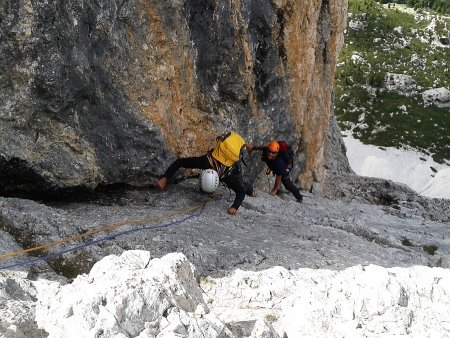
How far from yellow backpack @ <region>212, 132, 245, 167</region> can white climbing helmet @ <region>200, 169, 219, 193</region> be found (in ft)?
1.62

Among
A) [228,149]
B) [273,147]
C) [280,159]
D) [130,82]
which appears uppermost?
[130,82]

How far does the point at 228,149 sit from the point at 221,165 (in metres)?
0.59

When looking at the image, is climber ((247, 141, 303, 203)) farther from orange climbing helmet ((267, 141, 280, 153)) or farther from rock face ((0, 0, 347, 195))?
rock face ((0, 0, 347, 195))

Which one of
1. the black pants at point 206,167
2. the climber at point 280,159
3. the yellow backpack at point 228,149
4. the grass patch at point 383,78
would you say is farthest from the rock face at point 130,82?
the grass patch at point 383,78

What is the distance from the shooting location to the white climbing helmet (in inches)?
523

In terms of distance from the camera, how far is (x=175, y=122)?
563 inches

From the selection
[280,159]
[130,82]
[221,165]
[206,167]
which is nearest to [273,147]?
[280,159]

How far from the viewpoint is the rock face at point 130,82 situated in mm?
10273

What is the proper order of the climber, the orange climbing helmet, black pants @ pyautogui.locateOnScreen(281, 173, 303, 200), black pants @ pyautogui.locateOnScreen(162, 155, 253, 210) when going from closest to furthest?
black pants @ pyautogui.locateOnScreen(162, 155, 253, 210) < the orange climbing helmet < the climber < black pants @ pyautogui.locateOnScreen(281, 173, 303, 200)

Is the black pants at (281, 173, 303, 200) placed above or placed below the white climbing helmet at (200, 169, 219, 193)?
below

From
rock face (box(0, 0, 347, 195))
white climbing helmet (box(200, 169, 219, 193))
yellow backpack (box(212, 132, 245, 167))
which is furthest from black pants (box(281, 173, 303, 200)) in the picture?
yellow backpack (box(212, 132, 245, 167))

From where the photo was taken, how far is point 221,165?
13.1 m

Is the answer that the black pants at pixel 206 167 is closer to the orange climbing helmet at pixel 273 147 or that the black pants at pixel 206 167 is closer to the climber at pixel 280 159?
the orange climbing helmet at pixel 273 147

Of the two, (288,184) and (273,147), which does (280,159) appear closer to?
(273,147)
